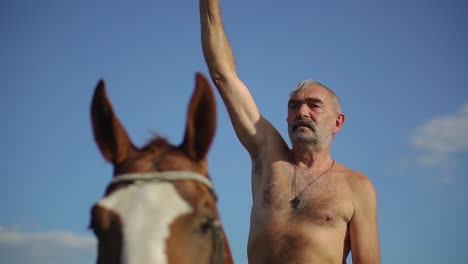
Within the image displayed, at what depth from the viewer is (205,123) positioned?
263 centimetres

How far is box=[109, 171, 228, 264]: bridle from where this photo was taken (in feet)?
7.81

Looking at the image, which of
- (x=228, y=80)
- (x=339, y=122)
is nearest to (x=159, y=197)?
(x=228, y=80)

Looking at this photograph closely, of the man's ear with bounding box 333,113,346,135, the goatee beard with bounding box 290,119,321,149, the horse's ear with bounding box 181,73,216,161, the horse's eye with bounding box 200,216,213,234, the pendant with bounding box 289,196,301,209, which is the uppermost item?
the man's ear with bounding box 333,113,346,135

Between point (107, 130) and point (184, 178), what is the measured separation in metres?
0.55

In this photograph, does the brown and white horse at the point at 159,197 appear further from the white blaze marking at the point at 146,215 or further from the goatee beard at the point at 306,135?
the goatee beard at the point at 306,135

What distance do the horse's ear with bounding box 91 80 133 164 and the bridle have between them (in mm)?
209

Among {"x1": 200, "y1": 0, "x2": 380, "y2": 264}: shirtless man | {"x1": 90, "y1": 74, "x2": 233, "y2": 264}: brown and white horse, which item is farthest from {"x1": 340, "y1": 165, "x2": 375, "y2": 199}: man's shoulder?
{"x1": 90, "y1": 74, "x2": 233, "y2": 264}: brown and white horse

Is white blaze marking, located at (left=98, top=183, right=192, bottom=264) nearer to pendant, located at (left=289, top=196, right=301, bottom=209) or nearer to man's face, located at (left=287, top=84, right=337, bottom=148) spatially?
pendant, located at (left=289, top=196, right=301, bottom=209)

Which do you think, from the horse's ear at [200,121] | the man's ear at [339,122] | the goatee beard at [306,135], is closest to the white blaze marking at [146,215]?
the horse's ear at [200,121]

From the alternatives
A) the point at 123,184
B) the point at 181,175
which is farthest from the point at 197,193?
the point at 123,184

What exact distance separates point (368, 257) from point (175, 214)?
270 cm

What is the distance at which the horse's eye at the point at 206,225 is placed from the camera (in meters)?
2.38

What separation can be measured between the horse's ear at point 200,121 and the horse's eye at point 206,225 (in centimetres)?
35

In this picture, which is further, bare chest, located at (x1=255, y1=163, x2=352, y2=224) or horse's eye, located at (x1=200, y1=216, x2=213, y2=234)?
bare chest, located at (x1=255, y1=163, x2=352, y2=224)
